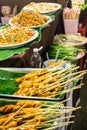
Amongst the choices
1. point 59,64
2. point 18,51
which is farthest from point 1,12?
point 59,64

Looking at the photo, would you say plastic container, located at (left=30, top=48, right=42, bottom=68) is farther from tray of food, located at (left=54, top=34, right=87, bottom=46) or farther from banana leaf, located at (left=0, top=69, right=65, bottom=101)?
tray of food, located at (left=54, top=34, right=87, bottom=46)

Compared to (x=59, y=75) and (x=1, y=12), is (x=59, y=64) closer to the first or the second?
(x=59, y=75)

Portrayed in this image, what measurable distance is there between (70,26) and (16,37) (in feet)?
6.64

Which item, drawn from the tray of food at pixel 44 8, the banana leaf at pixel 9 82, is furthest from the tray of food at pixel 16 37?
the tray of food at pixel 44 8

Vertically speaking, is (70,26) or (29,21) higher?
(29,21)

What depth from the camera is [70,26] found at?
5617 millimetres

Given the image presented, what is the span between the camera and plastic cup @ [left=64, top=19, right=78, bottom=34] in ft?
18.3

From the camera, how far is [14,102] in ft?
8.34

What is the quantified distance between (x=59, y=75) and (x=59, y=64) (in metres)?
0.38

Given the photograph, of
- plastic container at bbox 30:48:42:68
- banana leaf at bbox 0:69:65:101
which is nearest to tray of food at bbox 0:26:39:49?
plastic container at bbox 30:48:42:68

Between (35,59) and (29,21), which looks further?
(29,21)

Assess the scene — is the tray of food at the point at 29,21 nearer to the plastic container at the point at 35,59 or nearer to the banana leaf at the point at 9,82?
the plastic container at the point at 35,59

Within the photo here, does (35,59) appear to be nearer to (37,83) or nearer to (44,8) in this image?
(37,83)

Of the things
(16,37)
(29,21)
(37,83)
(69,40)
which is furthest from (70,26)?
(37,83)
